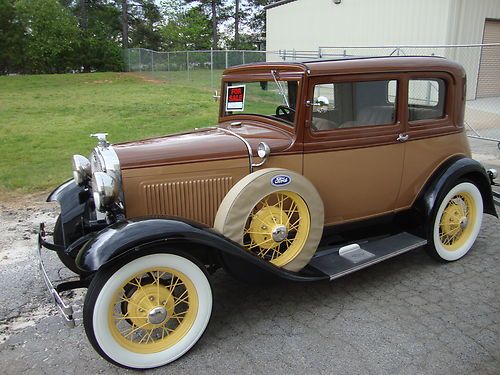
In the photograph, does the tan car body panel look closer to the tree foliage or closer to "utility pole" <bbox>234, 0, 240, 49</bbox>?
the tree foliage

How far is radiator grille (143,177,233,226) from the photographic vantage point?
9.41 feet

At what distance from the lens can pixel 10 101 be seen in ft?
52.0

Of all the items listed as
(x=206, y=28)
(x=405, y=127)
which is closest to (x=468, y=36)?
(x=405, y=127)

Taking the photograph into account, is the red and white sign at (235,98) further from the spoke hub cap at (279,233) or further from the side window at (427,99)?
the side window at (427,99)

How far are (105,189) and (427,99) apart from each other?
2.77m

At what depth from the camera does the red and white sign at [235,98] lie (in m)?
3.63

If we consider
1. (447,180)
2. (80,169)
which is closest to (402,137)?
(447,180)

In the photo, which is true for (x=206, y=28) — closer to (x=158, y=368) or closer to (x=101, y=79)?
(x=101, y=79)

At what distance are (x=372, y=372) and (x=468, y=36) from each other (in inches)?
504

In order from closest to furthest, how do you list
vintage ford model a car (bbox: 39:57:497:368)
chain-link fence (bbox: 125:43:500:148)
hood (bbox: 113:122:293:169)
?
vintage ford model a car (bbox: 39:57:497:368), hood (bbox: 113:122:293:169), chain-link fence (bbox: 125:43:500:148)

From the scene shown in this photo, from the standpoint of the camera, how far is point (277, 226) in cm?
292

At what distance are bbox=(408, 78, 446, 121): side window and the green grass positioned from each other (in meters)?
4.90

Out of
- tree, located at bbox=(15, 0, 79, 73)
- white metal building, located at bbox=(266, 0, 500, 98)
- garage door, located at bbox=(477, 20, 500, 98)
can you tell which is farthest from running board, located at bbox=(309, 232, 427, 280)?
tree, located at bbox=(15, 0, 79, 73)

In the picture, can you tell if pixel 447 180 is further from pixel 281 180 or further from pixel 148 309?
pixel 148 309
